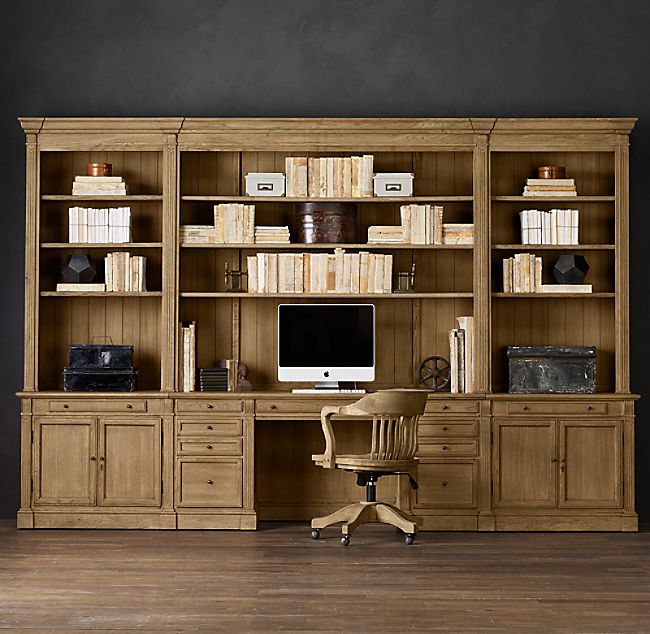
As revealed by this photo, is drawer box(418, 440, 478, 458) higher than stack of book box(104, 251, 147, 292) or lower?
lower

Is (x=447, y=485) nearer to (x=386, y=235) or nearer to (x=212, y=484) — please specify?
(x=212, y=484)

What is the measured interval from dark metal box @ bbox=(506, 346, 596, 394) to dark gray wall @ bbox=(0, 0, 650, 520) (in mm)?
774

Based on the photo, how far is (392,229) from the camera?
673cm

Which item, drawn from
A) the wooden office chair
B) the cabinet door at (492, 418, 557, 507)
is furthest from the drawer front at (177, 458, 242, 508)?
the cabinet door at (492, 418, 557, 507)

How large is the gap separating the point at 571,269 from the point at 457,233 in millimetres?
778

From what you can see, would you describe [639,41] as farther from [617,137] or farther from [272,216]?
[272,216]

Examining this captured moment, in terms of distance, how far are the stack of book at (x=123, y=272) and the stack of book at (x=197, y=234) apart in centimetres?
33

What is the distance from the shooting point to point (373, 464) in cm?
607

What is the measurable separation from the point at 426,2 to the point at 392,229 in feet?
5.40

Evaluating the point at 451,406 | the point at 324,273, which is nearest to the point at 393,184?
the point at 324,273

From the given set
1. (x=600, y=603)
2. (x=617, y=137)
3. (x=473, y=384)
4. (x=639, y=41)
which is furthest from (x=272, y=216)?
(x=600, y=603)

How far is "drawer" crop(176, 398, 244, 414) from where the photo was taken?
21.5ft

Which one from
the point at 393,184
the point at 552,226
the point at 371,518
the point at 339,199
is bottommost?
the point at 371,518

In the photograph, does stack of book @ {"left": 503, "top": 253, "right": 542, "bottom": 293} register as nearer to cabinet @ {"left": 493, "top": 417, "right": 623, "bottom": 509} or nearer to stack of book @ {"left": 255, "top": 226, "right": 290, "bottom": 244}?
cabinet @ {"left": 493, "top": 417, "right": 623, "bottom": 509}
